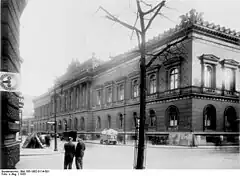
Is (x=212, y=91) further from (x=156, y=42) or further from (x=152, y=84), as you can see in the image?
(x=156, y=42)

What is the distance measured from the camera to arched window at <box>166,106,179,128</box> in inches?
1002

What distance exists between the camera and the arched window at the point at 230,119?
21225 mm

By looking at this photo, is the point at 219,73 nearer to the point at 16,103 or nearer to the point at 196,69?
the point at 196,69

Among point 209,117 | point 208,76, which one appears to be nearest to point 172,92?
point 208,76

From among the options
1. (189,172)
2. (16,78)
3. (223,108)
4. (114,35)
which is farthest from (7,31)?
(223,108)

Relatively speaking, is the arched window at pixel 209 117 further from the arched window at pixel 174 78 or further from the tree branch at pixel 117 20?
the tree branch at pixel 117 20

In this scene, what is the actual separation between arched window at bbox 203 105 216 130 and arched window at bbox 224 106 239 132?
1.15 meters

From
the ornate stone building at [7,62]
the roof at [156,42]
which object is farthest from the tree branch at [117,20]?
the ornate stone building at [7,62]

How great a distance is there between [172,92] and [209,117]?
336cm

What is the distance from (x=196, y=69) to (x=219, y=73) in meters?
1.96

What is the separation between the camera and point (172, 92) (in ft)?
81.6

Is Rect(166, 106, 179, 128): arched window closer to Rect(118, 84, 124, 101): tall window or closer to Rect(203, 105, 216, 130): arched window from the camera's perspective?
Rect(203, 105, 216, 130): arched window

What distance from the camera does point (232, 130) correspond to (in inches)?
834

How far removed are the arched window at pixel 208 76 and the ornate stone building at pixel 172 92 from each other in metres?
0.07
